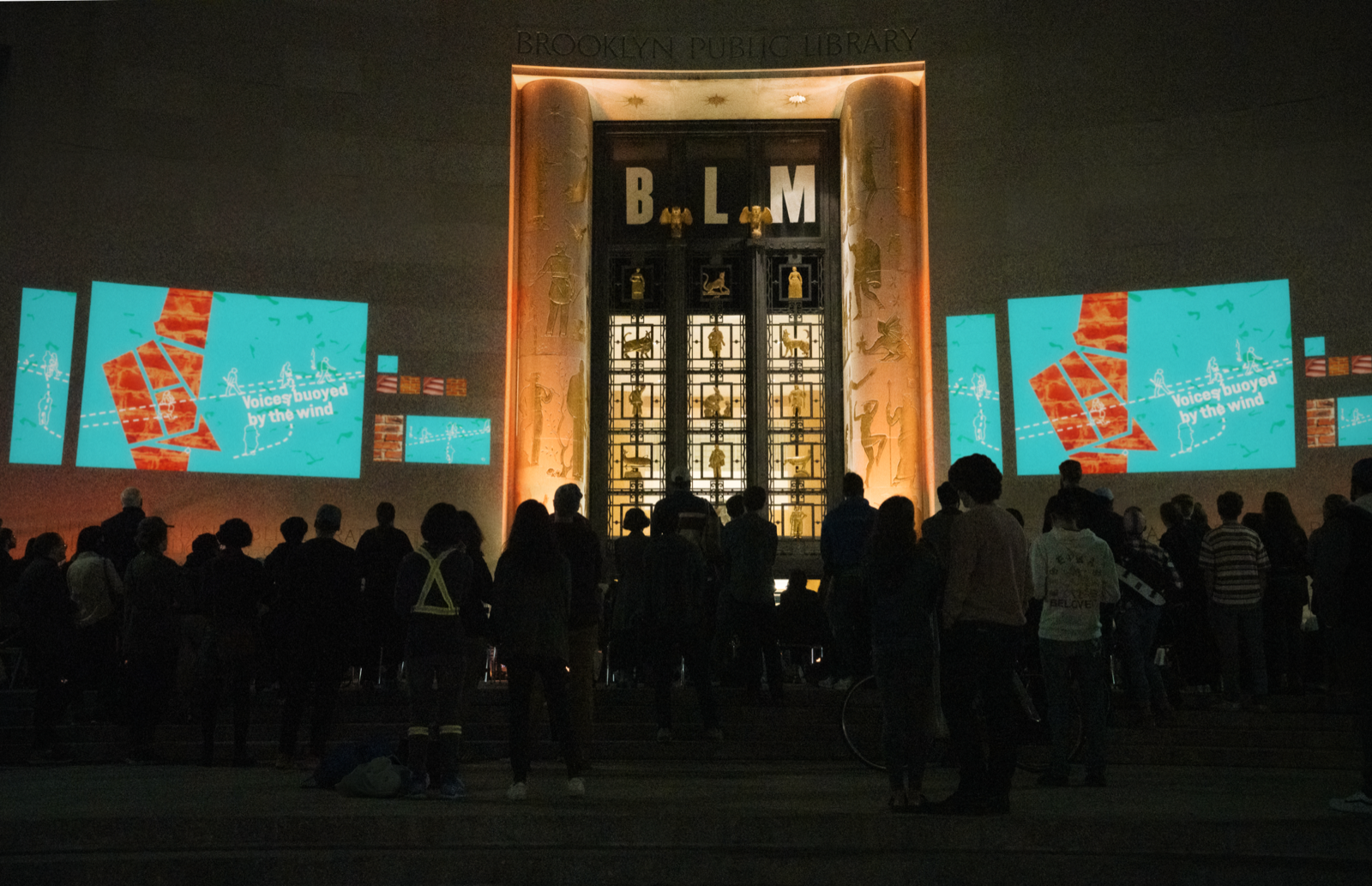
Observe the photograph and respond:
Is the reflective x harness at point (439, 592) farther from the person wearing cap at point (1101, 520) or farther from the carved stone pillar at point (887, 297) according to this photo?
the carved stone pillar at point (887, 297)

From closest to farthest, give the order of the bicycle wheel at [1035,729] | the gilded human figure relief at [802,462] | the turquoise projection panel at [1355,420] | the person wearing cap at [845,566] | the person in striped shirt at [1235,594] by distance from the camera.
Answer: the bicycle wheel at [1035,729], the person wearing cap at [845,566], the person in striped shirt at [1235,594], the turquoise projection panel at [1355,420], the gilded human figure relief at [802,462]

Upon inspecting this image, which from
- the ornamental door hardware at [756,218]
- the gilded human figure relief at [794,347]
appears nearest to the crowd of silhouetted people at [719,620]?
the gilded human figure relief at [794,347]

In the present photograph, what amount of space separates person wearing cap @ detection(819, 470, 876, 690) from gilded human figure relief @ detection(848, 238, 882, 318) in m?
6.22

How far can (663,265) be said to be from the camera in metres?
17.6

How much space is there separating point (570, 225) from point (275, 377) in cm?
402

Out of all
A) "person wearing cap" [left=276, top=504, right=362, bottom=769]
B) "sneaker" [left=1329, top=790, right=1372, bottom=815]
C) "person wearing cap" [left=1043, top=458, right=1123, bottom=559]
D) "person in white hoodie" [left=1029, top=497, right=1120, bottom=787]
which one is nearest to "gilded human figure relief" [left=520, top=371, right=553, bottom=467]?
"person wearing cap" [left=276, top=504, right=362, bottom=769]

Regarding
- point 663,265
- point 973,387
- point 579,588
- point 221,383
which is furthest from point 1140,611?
point 221,383

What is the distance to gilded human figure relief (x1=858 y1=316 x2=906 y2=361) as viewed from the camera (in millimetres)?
16016

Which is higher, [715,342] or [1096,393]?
[715,342]

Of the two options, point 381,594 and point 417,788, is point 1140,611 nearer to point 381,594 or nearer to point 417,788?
point 417,788

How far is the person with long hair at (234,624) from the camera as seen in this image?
8.94m

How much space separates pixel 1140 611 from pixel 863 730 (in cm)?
227

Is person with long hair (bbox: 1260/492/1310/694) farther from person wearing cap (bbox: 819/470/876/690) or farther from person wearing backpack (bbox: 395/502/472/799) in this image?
person wearing backpack (bbox: 395/502/472/799)

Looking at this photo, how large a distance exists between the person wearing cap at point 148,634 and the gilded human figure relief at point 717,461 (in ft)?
27.7
